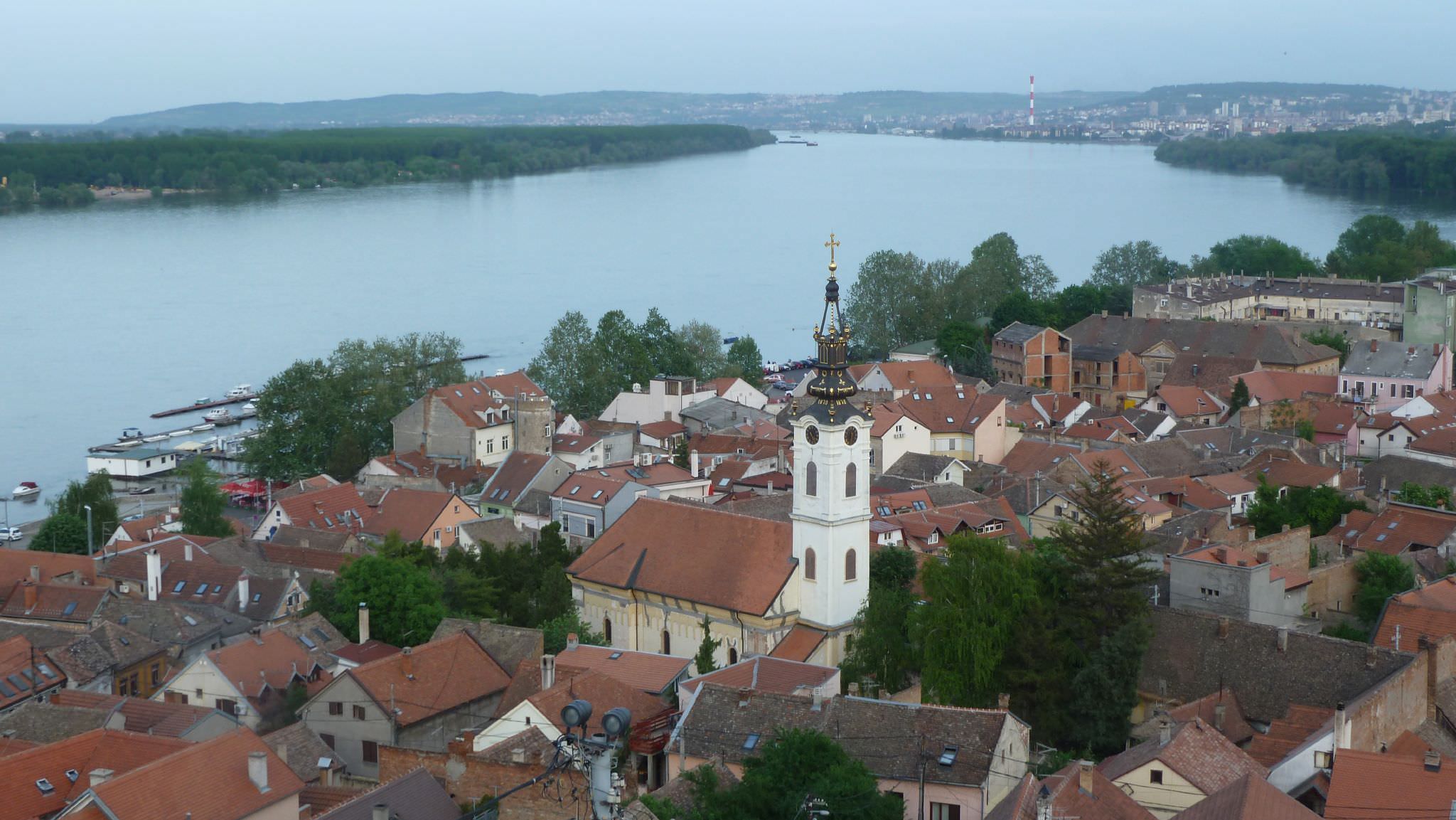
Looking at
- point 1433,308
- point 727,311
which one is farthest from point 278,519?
point 727,311

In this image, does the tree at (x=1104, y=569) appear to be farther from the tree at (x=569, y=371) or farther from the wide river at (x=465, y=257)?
the wide river at (x=465, y=257)

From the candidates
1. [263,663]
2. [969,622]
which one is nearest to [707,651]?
[969,622]

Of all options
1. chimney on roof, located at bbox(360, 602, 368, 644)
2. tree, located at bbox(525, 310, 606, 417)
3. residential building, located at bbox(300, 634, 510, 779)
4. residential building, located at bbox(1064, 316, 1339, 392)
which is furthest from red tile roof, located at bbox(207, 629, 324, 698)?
residential building, located at bbox(1064, 316, 1339, 392)

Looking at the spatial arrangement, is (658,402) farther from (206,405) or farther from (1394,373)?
(206,405)

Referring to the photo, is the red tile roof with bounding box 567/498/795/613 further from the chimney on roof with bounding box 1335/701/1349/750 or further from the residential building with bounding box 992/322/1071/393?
the residential building with bounding box 992/322/1071/393

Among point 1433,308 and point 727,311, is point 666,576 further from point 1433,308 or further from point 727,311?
point 727,311

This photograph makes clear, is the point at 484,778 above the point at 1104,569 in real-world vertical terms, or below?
below
